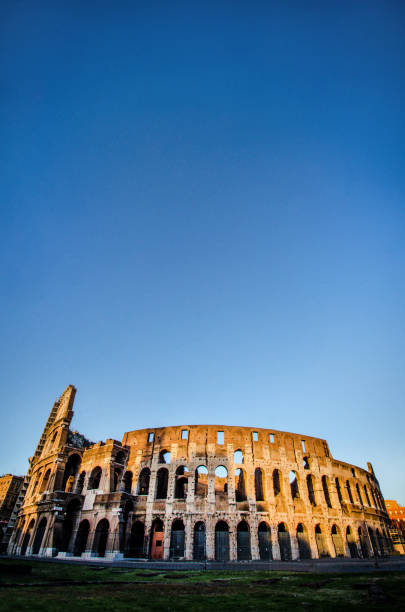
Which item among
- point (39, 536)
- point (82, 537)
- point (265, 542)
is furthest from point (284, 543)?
point (39, 536)

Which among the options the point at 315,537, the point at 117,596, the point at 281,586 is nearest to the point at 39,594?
the point at 117,596

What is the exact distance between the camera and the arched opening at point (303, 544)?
1152 inches

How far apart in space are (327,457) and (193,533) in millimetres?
Answer: 17108

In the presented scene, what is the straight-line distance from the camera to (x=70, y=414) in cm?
3675

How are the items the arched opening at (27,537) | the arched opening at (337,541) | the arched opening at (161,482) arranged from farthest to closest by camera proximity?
1. the arched opening at (161,482)
2. the arched opening at (337,541)
3. the arched opening at (27,537)

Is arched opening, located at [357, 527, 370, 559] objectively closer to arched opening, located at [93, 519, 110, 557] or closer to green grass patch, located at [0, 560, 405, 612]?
arched opening, located at [93, 519, 110, 557]

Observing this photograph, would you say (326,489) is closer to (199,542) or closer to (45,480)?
(199,542)

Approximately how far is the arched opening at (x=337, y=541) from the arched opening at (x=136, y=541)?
60.1 ft

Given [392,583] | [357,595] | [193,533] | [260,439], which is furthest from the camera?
[260,439]

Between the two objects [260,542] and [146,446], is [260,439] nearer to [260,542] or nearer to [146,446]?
[260,542]

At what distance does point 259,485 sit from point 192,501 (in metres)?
7.98

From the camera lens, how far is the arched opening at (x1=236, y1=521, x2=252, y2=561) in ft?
89.6

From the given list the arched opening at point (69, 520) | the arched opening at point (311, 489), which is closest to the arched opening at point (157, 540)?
the arched opening at point (69, 520)

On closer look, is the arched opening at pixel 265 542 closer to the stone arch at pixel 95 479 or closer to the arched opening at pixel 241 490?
the arched opening at pixel 241 490
